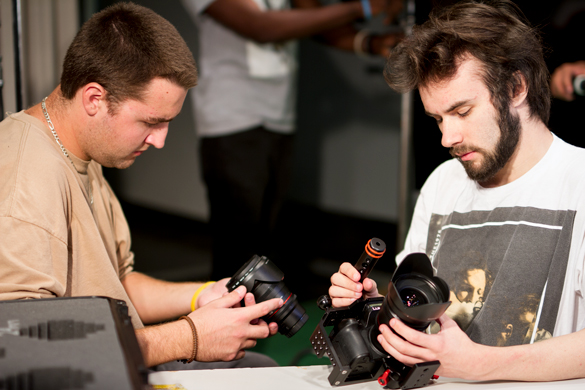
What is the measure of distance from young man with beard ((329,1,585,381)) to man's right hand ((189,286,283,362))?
18 cm

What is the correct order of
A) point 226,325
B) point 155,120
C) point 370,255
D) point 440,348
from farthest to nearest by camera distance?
point 155,120, point 226,325, point 370,255, point 440,348

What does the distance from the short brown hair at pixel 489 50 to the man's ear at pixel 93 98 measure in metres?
0.74

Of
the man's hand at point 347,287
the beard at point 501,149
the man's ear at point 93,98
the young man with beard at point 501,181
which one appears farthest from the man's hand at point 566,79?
the man's ear at point 93,98

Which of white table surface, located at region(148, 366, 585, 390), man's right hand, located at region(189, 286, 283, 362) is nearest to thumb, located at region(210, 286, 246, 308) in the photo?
man's right hand, located at region(189, 286, 283, 362)

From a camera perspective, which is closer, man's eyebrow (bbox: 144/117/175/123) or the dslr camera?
the dslr camera

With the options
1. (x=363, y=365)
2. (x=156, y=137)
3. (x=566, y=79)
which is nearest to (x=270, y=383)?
(x=363, y=365)

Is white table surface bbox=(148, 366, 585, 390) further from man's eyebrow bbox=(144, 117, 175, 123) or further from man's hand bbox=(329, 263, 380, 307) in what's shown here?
man's eyebrow bbox=(144, 117, 175, 123)

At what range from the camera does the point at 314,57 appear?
4.52 meters

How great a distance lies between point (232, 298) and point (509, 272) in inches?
24.4

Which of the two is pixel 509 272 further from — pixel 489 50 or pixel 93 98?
pixel 93 98

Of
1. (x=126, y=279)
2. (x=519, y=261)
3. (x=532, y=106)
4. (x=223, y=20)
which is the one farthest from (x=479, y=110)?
(x=223, y=20)

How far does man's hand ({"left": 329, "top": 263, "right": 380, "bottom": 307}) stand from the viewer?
1.09 meters

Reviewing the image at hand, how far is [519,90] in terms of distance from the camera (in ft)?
4.04

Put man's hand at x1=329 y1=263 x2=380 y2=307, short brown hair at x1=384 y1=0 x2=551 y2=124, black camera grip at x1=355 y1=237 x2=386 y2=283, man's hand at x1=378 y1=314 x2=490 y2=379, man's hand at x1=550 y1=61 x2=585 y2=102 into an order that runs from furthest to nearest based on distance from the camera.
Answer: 1. man's hand at x1=550 y1=61 x2=585 y2=102
2. short brown hair at x1=384 y1=0 x2=551 y2=124
3. man's hand at x1=329 y1=263 x2=380 y2=307
4. black camera grip at x1=355 y1=237 x2=386 y2=283
5. man's hand at x1=378 y1=314 x2=490 y2=379
